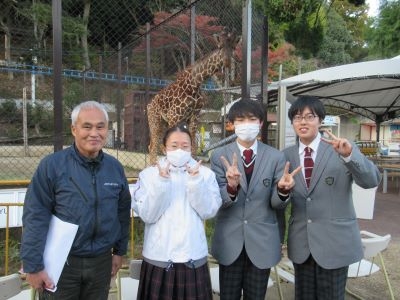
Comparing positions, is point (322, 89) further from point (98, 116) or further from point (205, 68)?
point (98, 116)

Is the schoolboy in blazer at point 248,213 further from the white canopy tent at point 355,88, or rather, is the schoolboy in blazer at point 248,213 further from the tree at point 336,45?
the tree at point 336,45

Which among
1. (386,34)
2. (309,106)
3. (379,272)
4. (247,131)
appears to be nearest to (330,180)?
(309,106)

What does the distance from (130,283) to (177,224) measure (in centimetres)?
106

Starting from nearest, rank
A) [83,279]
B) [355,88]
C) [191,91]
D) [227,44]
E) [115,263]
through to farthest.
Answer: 1. [83,279]
2. [115,263]
3. [227,44]
4. [191,91]
5. [355,88]

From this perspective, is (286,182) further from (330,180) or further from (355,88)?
(355,88)

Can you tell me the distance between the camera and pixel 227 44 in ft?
13.2

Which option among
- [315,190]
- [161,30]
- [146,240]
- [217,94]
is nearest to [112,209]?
[146,240]

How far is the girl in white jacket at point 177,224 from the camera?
7.35 feet

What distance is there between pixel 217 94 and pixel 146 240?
3.49 meters

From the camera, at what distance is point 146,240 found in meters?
2.34

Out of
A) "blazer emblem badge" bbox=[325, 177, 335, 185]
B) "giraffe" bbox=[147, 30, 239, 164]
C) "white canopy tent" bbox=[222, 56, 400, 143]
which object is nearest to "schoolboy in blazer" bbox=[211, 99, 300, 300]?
"blazer emblem badge" bbox=[325, 177, 335, 185]

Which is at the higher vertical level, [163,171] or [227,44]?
[227,44]

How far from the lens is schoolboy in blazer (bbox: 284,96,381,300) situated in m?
2.47

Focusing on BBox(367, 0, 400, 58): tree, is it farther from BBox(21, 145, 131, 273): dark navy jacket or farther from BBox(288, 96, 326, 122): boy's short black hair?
BBox(21, 145, 131, 273): dark navy jacket
